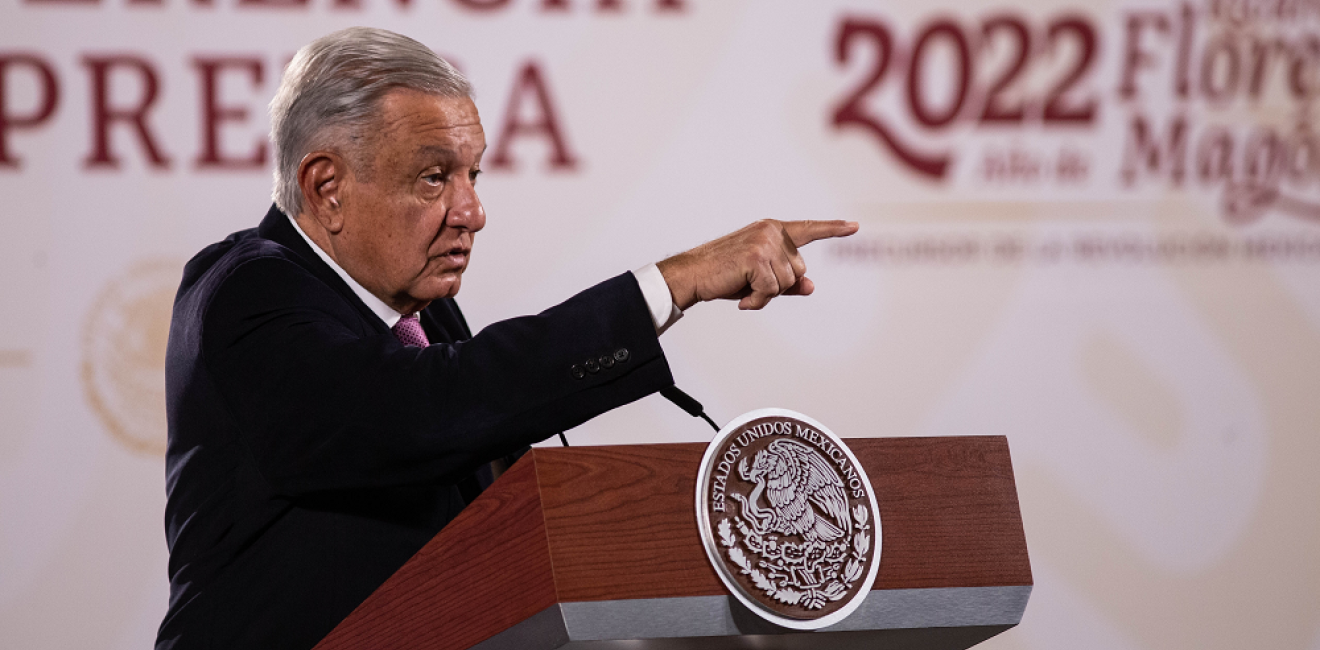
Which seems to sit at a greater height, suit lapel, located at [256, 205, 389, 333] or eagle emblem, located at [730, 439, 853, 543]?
suit lapel, located at [256, 205, 389, 333]

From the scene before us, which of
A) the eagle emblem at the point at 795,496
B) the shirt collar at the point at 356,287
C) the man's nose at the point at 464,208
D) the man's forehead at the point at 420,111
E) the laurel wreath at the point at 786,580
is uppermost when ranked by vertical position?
the man's forehead at the point at 420,111

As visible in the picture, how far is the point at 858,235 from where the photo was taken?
10.2 feet

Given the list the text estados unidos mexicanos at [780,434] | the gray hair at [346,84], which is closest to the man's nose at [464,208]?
the gray hair at [346,84]

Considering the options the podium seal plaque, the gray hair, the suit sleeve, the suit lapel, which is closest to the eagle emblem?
the podium seal plaque

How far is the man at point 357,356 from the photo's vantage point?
1158mm

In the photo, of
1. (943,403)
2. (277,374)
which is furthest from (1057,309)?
(277,374)

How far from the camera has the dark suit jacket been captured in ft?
3.79

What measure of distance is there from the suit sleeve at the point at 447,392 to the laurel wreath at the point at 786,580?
19 centimetres

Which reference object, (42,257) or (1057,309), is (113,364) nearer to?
(42,257)

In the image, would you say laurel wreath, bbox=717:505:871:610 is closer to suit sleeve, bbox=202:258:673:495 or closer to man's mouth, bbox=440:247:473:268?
suit sleeve, bbox=202:258:673:495

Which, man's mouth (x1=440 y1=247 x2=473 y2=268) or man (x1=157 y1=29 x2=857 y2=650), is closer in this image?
man (x1=157 y1=29 x2=857 y2=650)

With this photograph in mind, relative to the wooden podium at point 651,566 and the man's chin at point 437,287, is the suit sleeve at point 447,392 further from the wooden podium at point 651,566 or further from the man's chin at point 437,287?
the man's chin at point 437,287

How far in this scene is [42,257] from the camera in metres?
2.88

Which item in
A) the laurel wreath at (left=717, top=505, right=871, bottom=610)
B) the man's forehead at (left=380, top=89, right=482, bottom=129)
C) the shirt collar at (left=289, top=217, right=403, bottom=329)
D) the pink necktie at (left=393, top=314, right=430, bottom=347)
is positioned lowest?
the laurel wreath at (left=717, top=505, right=871, bottom=610)
